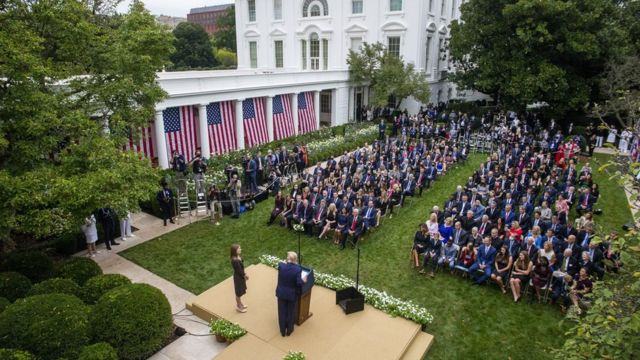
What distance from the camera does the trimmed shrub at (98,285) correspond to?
870cm

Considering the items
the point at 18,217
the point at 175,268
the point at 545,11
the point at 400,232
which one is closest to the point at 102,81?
the point at 18,217

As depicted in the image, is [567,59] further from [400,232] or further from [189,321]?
[189,321]

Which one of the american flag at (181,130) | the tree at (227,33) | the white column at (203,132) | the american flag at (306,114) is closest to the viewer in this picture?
the american flag at (181,130)

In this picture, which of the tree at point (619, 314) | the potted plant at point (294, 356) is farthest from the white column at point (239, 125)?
the tree at point (619, 314)

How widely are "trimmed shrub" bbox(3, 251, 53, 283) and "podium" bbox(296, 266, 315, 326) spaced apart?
241 inches

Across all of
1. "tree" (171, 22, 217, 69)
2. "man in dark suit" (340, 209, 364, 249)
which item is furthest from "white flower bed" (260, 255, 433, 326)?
"tree" (171, 22, 217, 69)

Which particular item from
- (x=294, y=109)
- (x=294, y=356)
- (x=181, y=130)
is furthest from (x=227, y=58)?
(x=294, y=356)

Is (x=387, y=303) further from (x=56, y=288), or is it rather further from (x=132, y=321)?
(x=56, y=288)

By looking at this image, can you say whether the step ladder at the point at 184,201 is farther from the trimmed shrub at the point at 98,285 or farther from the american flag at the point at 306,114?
the american flag at the point at 306,114

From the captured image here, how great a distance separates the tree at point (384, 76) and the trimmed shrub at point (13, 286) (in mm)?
25889

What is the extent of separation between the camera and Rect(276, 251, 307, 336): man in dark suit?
790 cm

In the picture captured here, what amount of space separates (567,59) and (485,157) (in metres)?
10.0

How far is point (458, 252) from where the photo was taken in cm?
1177

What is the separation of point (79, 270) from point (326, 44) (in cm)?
3279
